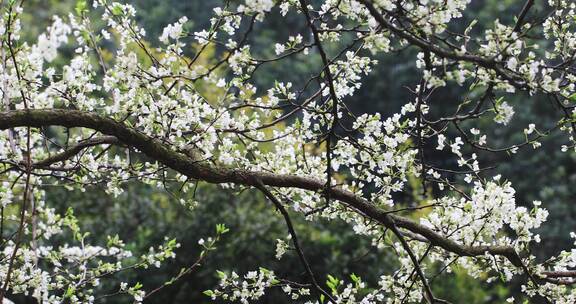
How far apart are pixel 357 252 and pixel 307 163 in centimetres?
486

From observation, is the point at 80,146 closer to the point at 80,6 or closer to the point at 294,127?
the point at 80,6

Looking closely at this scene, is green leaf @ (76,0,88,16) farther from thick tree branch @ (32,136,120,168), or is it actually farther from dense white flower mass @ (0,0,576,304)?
thick tree branch @ (32,136,120,168)

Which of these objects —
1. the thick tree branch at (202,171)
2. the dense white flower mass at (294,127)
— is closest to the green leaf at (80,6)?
the dense white flower mass at (294,127)

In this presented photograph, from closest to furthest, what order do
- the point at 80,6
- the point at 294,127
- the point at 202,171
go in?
1. the point at 80,6
2. the point at 202,171
3. the point at 294,127

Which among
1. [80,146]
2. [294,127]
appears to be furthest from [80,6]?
[294,127]

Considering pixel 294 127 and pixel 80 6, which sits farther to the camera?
pixel 294 127

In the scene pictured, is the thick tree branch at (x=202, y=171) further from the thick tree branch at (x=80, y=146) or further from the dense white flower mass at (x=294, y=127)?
the thick tree branch at (x=80, y=146)

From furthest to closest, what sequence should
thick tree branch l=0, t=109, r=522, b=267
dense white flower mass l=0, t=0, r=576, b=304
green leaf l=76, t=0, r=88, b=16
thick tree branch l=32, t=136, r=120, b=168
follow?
1. thick tree branch l=32, t=136, r=120, b=168
2. green leaf l=76, t=0, r=88, b=16
3. thick tree branch l=0, t=109, r=522, b=267
4. dense white flower mass l=0, t=0, r=576, b=304

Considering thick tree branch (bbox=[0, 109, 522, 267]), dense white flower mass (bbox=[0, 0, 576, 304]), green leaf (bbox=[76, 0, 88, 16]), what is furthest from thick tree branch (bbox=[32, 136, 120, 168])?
green leaf (bbox=[76, 0, 88, 16])

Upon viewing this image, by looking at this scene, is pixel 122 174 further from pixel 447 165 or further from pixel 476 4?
pixel 476 4

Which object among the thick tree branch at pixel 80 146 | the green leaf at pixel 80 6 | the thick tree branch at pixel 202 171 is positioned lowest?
the thick tree branch at pixel 202 171

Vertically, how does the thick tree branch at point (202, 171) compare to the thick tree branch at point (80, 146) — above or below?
below

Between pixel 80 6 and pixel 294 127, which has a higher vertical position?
pixel 80 6

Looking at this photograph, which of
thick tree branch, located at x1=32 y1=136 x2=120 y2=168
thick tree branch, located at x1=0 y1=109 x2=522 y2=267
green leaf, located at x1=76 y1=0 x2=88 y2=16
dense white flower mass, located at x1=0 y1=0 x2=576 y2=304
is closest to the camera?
dense white flower mass, located at x1=0 y1=0 x2=576 y2=304
